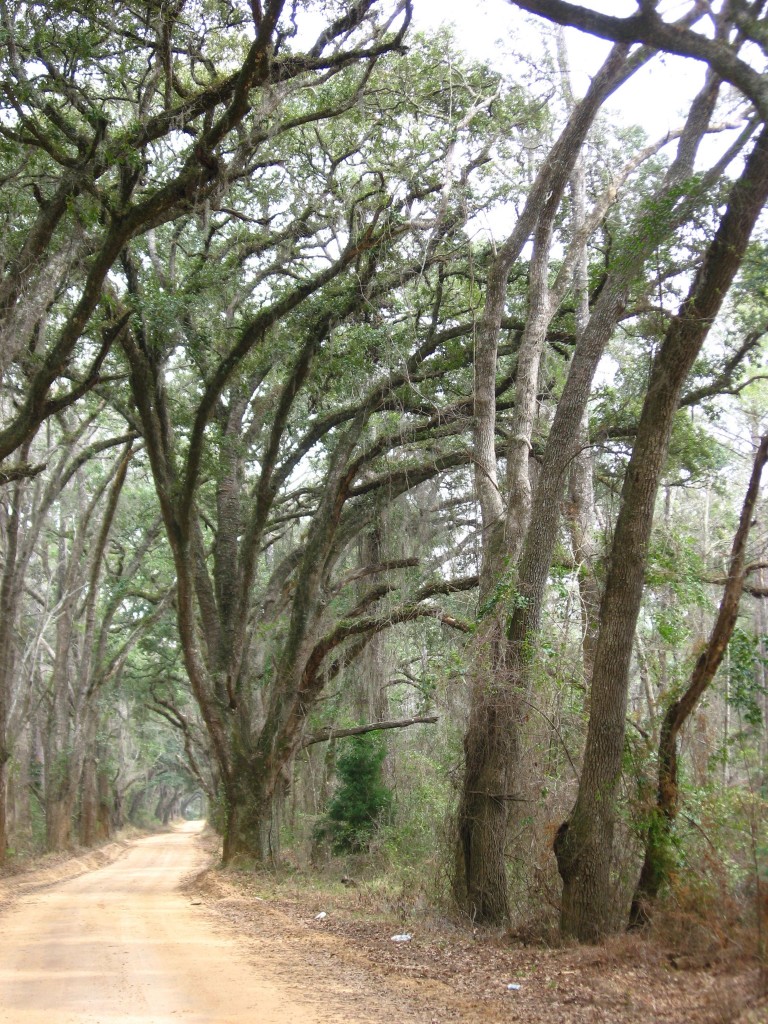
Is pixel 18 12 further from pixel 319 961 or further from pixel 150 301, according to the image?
pixel 319 961

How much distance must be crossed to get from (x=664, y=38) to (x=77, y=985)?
851 centimetres

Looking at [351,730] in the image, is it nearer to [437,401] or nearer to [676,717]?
[437,401]

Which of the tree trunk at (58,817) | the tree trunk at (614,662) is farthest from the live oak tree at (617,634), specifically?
the tree trunk at (58,817)

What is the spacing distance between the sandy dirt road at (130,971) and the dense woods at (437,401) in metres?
2.93

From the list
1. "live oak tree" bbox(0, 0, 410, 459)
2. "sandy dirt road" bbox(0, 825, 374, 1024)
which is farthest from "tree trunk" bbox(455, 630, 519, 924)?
"live oak tree" bbox(0, 0, 410, 459)

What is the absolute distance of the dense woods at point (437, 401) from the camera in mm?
7898

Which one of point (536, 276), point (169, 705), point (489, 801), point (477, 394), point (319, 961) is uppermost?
point (536, 276)

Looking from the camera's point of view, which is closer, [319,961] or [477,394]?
[319,961]

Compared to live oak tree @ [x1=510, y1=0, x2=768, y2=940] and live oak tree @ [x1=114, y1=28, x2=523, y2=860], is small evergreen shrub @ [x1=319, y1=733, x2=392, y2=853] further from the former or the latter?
live oak tree @ [x1=510, y1=0, x2=768, y2=940]

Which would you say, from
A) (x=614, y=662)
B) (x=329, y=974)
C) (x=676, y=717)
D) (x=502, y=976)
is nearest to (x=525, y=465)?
(x=614, y=662)

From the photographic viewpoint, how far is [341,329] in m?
15.1

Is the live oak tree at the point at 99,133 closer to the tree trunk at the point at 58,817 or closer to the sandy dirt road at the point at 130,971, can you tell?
the sandy dirt road at the point at 130,971

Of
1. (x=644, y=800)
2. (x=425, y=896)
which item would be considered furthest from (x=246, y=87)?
(x=425, y=896)

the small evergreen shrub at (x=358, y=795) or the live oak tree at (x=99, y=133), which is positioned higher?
the live oak tree at (x=99, y=133)
